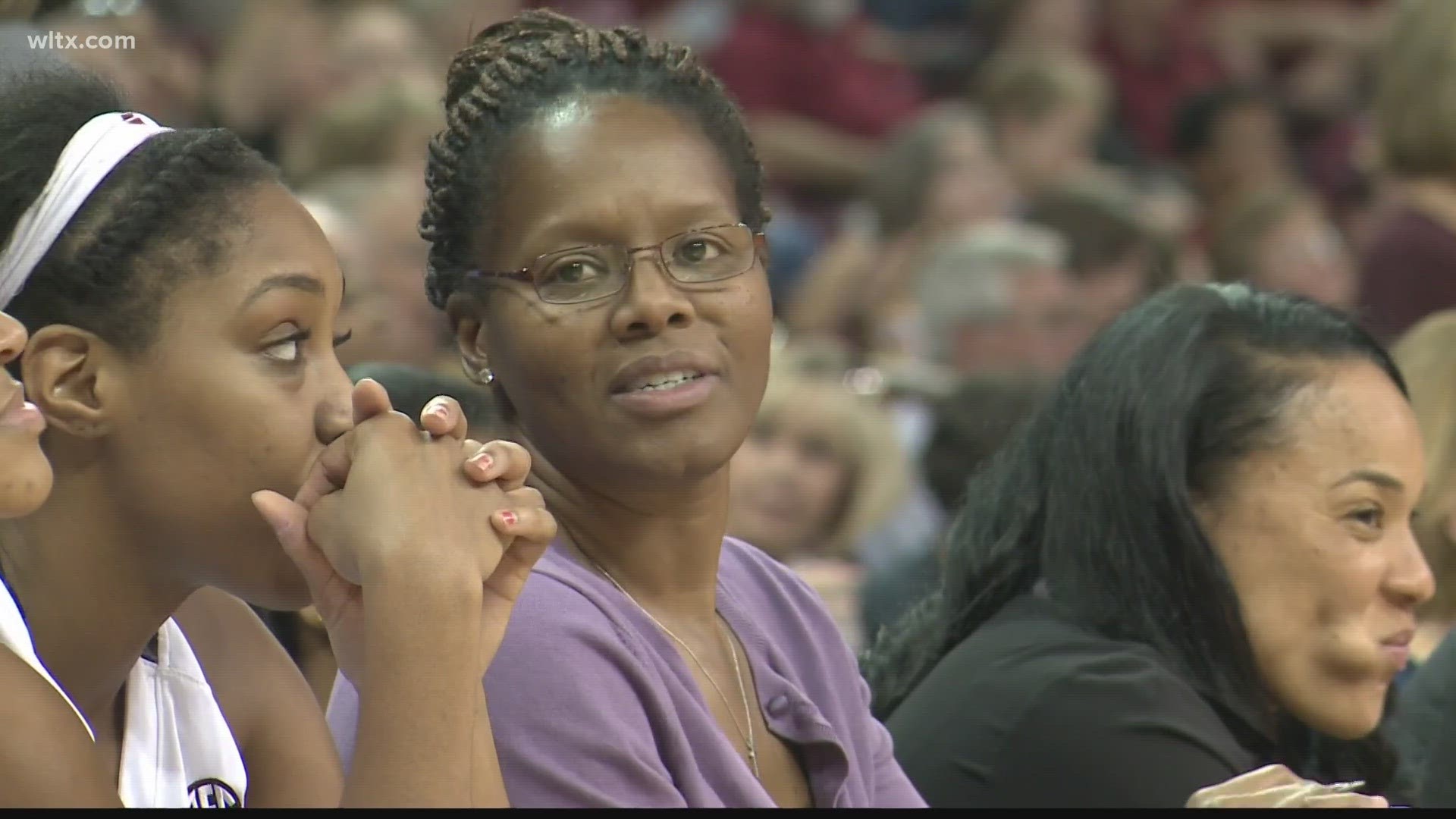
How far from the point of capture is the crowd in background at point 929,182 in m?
4.04

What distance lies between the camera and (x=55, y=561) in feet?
5.63

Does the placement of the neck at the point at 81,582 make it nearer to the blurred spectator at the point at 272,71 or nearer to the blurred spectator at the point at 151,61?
the blurred spectator at the point at 151,61

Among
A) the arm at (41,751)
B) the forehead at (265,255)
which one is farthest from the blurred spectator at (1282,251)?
the arm at (41,751)

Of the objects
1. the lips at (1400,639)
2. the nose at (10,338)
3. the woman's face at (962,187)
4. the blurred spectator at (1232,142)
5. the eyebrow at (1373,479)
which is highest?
the blurred spectator at (1232,142)

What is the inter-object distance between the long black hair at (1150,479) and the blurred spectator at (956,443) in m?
1.40

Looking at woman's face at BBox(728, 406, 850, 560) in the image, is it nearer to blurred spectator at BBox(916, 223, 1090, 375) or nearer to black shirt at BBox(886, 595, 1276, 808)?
blurred spectator at BBox(916, 223, 1090, 375)

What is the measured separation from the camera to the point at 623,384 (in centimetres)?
190

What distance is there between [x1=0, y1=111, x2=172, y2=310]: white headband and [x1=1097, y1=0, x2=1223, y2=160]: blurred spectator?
6.40 metres

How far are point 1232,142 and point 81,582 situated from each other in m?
6.25

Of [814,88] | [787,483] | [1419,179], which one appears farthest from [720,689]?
[814,88]

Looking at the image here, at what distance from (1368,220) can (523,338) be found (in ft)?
16.7

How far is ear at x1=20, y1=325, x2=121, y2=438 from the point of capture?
5.47 ft

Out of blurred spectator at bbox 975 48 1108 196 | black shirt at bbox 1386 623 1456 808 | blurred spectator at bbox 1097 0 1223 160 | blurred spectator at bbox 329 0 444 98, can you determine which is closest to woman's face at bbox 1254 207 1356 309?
blurred spectator at bbox 975 48 1108 196

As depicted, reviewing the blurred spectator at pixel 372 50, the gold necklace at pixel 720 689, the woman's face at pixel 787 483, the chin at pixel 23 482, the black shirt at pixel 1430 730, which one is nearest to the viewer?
the chin at pixel 23 482
